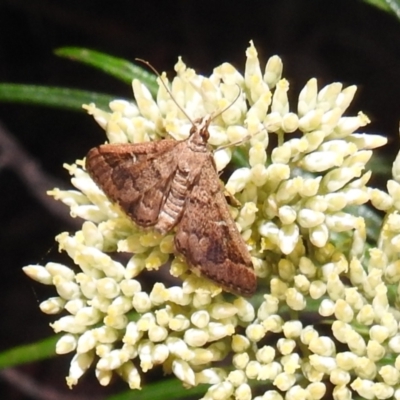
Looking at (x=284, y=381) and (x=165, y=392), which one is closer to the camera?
(x=284, y=381)

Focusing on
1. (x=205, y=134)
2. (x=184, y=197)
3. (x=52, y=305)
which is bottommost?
(x=52, y=305)

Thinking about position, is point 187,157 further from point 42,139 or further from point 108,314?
point 42,139

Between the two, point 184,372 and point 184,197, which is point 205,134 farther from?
point 184,372

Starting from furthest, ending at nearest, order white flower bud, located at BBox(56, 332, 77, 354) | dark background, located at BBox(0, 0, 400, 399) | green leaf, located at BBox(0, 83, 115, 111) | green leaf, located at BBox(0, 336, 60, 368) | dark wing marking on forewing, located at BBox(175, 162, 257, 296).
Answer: dark background, located at BBox(0, 0, 400, 399) → green leaf, located at BBox(0, 83, 115, 111) → green leaf, located at BBox(0, 336, 60, 368) → white flower bud, located at BBox(56, 332, 77, 354) → dark wing marking on forewing, located at BBox(175, 162, 257, 296)

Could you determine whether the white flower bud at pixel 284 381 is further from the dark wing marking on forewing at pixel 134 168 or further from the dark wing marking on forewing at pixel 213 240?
the dark wing marking on forewing at pixel 134 168

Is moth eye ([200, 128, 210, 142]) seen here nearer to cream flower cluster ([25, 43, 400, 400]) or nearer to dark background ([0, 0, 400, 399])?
cream flower cluster ([25, 43, 400, 400])

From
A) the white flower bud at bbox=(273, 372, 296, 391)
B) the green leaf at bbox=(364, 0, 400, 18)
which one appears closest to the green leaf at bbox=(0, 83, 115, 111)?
the green leaf at bbox=(364, 0, 400, 18)

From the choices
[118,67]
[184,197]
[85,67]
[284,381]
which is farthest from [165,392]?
[85,67]

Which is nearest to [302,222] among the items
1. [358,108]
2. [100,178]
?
[100,178]
